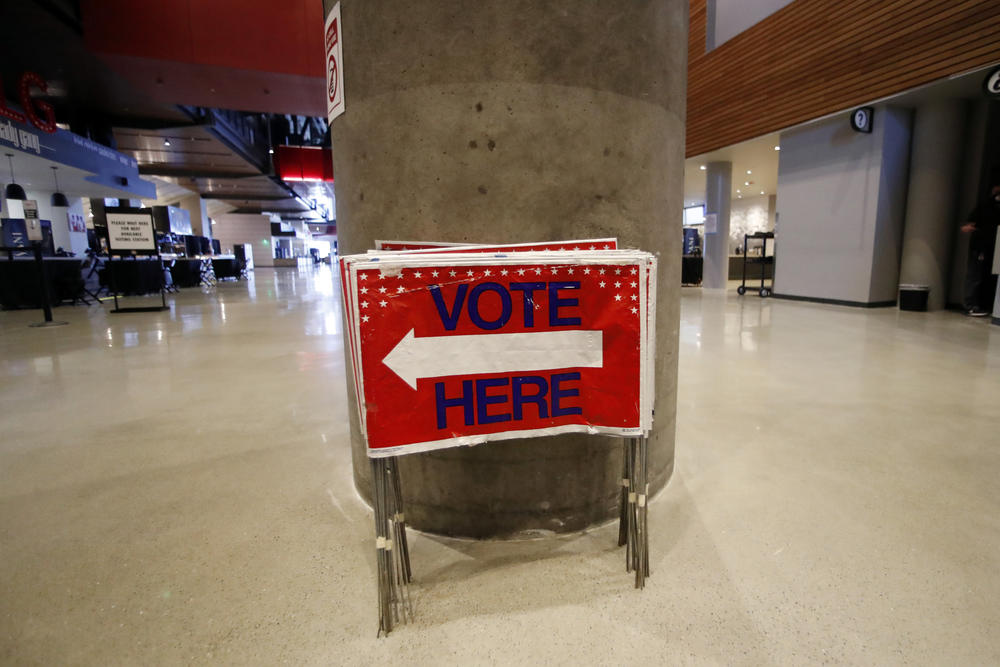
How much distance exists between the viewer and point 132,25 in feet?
23.3

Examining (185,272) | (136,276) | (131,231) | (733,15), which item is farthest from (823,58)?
(185,272)

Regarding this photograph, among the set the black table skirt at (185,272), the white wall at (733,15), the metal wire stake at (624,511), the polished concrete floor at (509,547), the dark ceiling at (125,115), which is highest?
the white wall at (733,15)

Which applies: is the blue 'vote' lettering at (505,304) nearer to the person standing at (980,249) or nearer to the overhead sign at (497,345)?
the overhead sign at (497,345)

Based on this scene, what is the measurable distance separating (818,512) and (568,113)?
1639mm

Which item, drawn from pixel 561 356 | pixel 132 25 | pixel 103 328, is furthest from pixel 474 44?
pixel 132 25

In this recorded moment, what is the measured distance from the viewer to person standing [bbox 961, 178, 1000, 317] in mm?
6270

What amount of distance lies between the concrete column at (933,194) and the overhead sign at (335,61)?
365 inches

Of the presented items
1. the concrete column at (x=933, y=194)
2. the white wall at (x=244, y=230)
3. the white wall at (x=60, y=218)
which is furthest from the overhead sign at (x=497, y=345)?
the white wall at (x=244, y=230)

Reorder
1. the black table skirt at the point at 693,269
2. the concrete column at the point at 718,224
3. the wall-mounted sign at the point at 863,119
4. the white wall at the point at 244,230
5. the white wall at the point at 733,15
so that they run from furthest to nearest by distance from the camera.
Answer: the white wall at the point at 244,230 < the black table skirt at the point at 693,269 < the concrete column at the point at 718,224 < the white wall at the point at 733,15 < the wall-mounted sign at the point at 863,119

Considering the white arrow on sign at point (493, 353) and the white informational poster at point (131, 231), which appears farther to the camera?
the white informational poster at point (131, 231)

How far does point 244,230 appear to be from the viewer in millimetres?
33625

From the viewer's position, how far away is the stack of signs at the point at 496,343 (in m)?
1.15

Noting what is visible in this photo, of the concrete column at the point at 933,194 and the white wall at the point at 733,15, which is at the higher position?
the white wall at the point at 733,15

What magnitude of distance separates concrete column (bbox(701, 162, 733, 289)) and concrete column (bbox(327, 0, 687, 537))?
37.9ft
